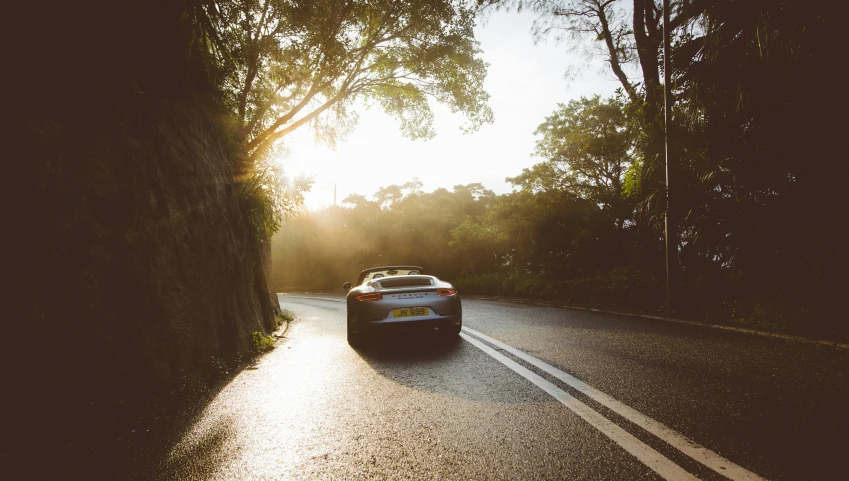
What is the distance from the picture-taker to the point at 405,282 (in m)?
7.93

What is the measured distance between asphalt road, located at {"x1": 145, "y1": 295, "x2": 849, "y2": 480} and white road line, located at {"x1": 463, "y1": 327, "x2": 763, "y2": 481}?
14 millimetres

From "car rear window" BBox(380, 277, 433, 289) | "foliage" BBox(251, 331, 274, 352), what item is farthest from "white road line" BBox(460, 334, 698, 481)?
"foliage" BBox(251, 331, 274, 352)

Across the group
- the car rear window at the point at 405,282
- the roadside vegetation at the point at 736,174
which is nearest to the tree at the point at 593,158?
the roadside vegetation at the point at 736,174

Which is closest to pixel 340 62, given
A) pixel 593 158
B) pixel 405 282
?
pixel 405 282

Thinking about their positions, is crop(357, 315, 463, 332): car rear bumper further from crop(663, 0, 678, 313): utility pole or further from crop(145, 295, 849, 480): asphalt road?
crop(663, 0, 678, 313): utility pole

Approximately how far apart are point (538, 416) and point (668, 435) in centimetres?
92

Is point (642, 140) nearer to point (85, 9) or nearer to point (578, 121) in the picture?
point (85, 9)

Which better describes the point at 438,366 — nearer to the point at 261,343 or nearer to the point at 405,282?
the point at 405,282

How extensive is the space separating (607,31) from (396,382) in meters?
16.7

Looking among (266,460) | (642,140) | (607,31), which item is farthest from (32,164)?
(607,31)

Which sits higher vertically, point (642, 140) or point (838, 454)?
point (642, 140)

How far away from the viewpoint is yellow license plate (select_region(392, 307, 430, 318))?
7.05 meters

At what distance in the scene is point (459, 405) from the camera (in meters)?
3.94

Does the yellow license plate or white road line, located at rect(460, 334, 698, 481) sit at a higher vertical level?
the yellow license plate
